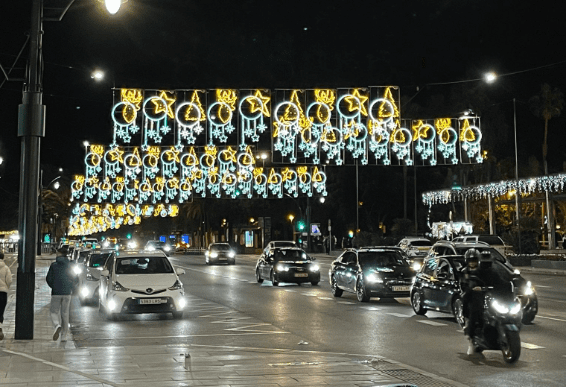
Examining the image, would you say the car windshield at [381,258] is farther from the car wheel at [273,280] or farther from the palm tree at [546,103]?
the palm tree at [546,103]

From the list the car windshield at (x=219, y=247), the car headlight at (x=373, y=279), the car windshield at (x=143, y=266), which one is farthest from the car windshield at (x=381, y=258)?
the car windshield at (x=219, y=247)

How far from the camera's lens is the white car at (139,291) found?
59.8ft

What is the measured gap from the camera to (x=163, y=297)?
60.4 feet

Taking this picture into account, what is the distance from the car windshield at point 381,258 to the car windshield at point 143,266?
6481 millimetres

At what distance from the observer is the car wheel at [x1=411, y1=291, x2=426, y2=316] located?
61.8 feet

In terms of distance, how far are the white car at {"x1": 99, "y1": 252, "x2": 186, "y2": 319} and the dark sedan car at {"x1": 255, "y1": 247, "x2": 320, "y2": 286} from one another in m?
11.4

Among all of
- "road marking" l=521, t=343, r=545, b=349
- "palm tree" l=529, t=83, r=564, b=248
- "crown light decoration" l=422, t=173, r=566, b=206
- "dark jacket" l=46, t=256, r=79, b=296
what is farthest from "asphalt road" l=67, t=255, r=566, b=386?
"palm tree" l=529, t=83, r=564, b=248

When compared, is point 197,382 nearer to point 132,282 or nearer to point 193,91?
point 132,282

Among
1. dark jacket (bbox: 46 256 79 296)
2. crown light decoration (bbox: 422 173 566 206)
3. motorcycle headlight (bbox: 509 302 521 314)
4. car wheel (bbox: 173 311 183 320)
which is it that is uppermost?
crown light decoration (bbox: 422 173 566 206)

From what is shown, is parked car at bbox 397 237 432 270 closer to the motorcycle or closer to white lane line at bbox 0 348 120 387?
the motorcycle

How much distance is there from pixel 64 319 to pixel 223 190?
4231 centimetres

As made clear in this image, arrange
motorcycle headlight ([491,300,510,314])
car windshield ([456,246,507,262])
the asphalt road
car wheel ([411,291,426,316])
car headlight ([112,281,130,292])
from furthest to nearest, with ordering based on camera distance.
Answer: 1. car windshield ([456,246,507,262])
2. car wheel ([411,291,426,316])
3. car headlight ([112,281,130,292])
4. motorcycle headlight ([491,300,510,314])
5. the asphalt road

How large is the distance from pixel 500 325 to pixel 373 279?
10914 mm

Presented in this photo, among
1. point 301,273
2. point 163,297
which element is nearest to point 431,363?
point 163,297
